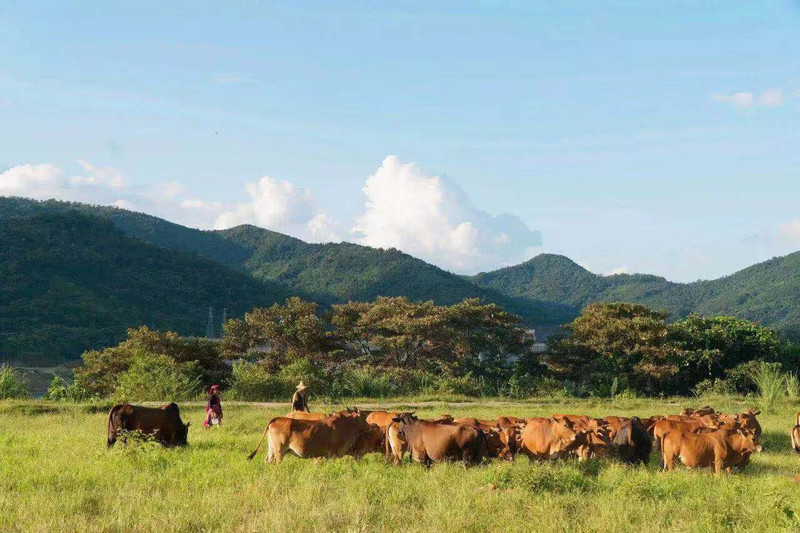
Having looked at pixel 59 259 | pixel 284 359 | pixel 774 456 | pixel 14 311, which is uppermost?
pixel 59 259

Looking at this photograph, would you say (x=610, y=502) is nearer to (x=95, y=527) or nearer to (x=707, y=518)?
(x=707, y=518)

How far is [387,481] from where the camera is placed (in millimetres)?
10055

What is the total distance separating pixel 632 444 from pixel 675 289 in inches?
4773

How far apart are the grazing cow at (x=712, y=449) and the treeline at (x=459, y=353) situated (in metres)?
14.3

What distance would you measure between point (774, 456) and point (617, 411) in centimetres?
754

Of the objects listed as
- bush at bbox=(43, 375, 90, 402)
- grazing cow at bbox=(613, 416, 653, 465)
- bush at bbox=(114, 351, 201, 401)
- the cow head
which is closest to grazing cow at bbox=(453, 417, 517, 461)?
grazing cow at bbox=(613, 416, 653, 465)

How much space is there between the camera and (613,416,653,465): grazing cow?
498 inches

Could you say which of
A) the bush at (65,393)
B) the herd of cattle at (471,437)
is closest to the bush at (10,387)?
the bush at (65,393)

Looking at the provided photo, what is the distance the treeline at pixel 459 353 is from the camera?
2750 centimetres

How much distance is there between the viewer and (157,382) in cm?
2372

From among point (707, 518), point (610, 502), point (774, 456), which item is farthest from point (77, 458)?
point (774, 456)

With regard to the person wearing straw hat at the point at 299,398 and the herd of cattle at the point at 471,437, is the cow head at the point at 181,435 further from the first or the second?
the person wearing straw hat at the point at 299,398

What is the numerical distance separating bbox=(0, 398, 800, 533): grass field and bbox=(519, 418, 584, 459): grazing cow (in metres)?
0.51

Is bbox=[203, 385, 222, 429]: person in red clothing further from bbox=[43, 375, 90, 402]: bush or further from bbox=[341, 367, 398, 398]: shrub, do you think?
bbox=[341, 367, 398, 398]: shrub
